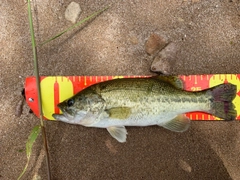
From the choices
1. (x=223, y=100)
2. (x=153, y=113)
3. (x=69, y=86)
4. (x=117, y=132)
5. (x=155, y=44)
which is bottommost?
(x=117, y=132)

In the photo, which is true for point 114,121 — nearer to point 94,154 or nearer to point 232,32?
point 94,154

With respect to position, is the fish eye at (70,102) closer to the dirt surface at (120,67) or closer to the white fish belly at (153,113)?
the white fish belly at (153,113)

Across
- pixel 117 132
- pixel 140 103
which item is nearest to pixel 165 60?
pixel 140 103

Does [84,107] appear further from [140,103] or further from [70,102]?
[140,103]

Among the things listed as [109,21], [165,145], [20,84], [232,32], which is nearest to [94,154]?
[165,145]

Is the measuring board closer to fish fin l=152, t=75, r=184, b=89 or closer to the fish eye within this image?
fish fin l=152, t=75, r=184, b=89

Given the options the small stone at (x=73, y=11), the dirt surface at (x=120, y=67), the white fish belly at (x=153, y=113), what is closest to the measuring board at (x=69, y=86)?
the dirt surface at (x=120, y=67)
